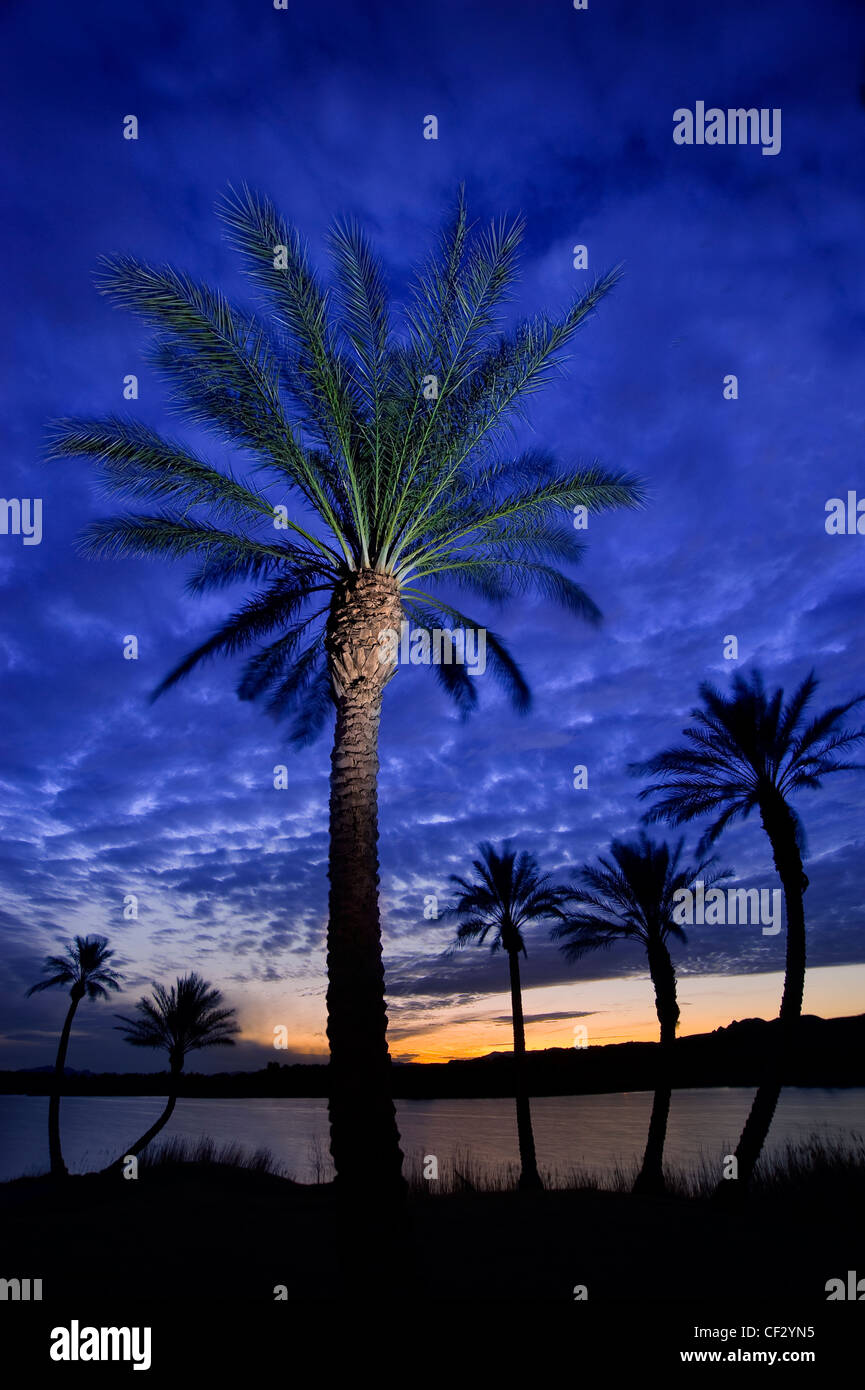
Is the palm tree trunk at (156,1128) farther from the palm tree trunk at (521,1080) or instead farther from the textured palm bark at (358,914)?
the textured palm bark at (358,914)

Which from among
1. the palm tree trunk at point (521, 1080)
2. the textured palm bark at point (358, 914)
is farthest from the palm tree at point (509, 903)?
the textured palm bark at point (358, 914)

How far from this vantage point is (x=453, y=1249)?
27.5ft

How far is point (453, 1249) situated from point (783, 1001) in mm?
8762

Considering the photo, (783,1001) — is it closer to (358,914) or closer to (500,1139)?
(358,914)

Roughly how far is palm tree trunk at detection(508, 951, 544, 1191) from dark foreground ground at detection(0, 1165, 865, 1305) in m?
4.58

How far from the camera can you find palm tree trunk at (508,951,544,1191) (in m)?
17.1

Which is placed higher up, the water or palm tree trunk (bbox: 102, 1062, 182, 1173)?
palm tree trunk (bbox: 102, 1062, 182, 1173)

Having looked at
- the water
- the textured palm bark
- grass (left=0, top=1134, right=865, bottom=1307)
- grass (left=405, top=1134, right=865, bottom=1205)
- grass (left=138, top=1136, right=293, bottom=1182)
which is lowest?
the water

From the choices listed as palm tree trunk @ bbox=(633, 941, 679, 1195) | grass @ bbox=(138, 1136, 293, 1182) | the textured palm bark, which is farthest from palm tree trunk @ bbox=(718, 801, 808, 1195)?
grass @ bbox=(138, 1136, 293, 1182)

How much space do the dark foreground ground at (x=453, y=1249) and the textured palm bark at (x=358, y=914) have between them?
513 millimetres

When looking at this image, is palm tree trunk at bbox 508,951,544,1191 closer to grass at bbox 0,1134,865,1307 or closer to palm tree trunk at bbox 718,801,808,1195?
grass at bbox 0,1134,865,1307
